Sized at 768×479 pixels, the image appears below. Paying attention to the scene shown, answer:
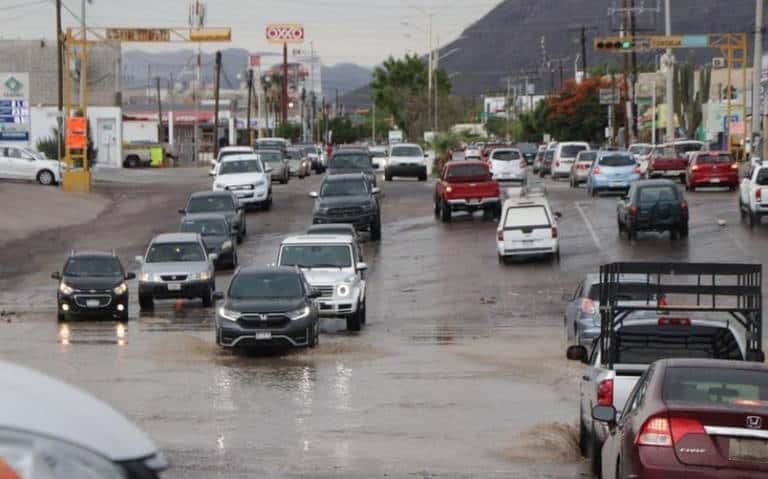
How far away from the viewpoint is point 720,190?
206 ft

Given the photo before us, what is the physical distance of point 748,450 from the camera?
9.96 metres

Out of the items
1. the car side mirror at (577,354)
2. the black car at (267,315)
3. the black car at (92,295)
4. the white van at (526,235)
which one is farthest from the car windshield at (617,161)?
the car side mirror at (577,354)

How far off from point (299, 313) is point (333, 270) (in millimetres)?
4753

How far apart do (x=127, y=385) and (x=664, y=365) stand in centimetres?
1286

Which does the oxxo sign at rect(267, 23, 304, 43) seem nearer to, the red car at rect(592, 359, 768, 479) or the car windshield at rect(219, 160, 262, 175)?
the car windshield at rect(219, 160, 262, 175)

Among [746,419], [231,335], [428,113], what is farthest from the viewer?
[428,113]

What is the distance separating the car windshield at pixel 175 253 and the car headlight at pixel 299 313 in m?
10.3

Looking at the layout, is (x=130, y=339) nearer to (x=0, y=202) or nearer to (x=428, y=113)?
(x=0, y=202)

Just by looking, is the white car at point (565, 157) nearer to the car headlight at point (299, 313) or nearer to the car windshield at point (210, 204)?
the car windshield at point (210, 204)

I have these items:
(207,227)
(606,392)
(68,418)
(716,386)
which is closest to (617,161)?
(207,227)

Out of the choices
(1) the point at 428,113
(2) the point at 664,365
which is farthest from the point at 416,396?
(1) the point at 428,113

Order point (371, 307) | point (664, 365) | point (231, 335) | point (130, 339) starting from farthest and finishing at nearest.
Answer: point (371, 307) < point (130, 339) < point (231, 335) < point (664, 365)

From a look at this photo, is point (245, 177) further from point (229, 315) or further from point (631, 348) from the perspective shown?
point (631, 348)

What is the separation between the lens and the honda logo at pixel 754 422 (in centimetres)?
998
